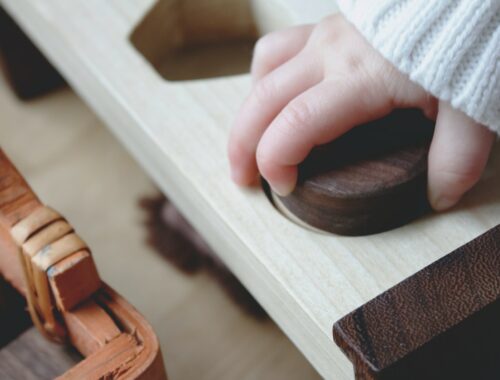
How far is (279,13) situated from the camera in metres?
0.67

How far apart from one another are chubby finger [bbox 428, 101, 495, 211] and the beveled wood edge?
0.66 ft

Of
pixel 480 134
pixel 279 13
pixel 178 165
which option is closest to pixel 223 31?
pixel 279 13

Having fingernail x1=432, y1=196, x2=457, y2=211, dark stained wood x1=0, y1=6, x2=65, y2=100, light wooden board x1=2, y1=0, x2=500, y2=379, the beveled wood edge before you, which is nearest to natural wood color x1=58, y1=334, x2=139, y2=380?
the beveled wood edge

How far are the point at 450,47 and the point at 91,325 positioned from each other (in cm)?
27

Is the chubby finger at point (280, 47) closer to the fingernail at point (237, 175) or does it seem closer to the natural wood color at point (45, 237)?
the fingernail at point (237, 175)

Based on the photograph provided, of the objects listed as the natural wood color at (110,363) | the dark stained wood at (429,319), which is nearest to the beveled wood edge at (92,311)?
the natural wood color at (110,363)

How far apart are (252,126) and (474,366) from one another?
21 cm

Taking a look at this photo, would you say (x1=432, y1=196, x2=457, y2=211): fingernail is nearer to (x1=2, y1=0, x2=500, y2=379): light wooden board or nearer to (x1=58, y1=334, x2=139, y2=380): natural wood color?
(x1=2, y1=0, x2=500, y2=379): light wooden board

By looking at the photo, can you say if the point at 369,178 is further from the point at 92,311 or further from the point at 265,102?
the point at 92,311

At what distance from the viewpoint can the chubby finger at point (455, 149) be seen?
49 cm

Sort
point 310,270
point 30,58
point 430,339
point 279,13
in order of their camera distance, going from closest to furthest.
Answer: point 430,339 → point 310,270 → point 279,13 → point 30,58

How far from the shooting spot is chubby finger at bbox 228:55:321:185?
0.53 m

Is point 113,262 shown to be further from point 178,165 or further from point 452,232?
point 452,232

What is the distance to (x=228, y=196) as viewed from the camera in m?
0.56
